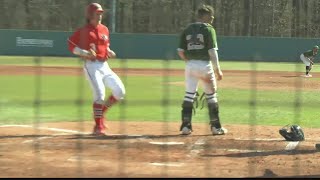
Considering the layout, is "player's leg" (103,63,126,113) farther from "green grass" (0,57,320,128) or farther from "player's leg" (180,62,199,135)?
"player's leg" (180,62,199,135)

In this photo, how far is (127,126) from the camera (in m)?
7.86

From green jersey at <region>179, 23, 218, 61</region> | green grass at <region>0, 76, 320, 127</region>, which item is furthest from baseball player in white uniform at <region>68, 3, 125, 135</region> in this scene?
green grass at <region>0, 76, 320, 127</region>

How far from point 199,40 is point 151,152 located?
1.88 m

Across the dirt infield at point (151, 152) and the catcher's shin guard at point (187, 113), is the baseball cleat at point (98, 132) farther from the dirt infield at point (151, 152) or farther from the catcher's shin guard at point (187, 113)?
the catcher's shin guard at point (187, 113)

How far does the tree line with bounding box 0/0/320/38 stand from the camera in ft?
21.5

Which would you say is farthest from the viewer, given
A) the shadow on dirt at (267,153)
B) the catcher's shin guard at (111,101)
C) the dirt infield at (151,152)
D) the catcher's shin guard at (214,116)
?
the catcher's shin guard at (111,101)

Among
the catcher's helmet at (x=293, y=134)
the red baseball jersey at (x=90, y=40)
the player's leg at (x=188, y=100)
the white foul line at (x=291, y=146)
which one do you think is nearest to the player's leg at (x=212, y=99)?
the player's leg at (x=188, y=100)

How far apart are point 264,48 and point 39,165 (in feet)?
95.3

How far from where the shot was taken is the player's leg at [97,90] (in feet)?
22.5

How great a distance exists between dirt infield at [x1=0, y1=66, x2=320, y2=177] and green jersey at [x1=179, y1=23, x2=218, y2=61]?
107 cm

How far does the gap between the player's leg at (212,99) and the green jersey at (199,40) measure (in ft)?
0.70

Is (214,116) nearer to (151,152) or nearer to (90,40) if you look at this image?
(151,152)

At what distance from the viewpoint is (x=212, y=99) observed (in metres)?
7.09

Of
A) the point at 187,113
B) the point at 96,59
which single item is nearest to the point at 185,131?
the point at 187,113
